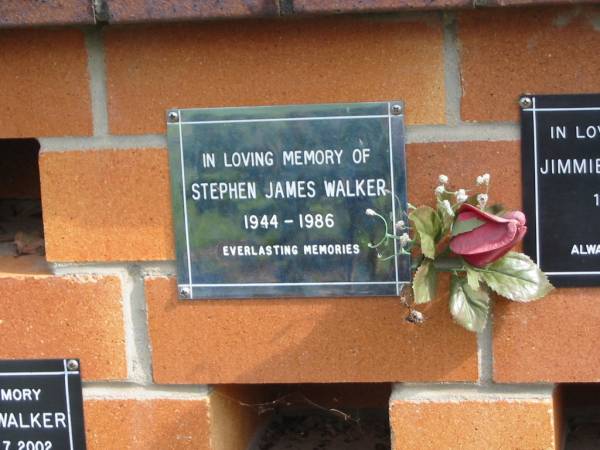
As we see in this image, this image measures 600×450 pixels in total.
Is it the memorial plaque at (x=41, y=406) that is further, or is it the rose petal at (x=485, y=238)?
the memorial plaque at (x=41, y=406)

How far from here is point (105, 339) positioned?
1386 millimetres

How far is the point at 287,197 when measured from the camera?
4.30 ft

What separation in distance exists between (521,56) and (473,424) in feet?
1.60

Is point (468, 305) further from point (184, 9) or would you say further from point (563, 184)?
point (184, 9)

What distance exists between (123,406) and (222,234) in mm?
294

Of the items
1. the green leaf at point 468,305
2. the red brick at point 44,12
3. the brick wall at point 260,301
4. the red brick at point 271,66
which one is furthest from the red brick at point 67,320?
the green leaf at point 468,305

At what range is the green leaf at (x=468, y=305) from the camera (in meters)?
1.25

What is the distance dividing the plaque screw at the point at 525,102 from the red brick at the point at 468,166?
0.05m

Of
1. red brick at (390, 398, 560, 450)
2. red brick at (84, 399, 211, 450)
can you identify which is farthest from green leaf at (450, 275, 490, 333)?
red brick at (84, 399, 211, 450)

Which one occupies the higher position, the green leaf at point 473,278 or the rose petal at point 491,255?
the rose petal at point 491,255

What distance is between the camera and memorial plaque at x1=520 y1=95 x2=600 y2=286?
125 centimetres

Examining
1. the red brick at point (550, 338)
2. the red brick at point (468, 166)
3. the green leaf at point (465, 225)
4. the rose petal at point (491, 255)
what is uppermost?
the red brick at point (468, 166)

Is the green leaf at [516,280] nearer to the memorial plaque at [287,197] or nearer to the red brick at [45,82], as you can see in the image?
the memorial plaque at [287,197]

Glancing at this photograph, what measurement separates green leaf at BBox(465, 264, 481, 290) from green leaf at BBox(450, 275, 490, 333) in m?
0.03
